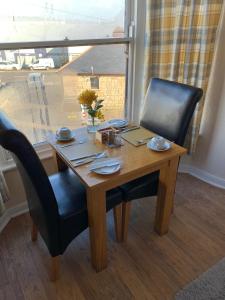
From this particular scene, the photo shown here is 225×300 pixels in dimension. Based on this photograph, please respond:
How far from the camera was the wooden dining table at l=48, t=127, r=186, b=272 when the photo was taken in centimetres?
124

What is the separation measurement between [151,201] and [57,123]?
111cm

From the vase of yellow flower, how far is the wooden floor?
792 mm

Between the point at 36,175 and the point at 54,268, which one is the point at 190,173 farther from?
the point at 36,175

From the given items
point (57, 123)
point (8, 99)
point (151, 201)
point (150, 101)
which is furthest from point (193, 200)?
point (8, 99)

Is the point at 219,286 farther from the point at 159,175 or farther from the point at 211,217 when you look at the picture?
the point at 159,175

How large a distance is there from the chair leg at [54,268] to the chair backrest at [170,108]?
109 cm

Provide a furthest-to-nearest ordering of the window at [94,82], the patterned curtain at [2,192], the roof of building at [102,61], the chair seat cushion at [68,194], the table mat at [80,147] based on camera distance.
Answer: the window at [94,82] → the roof of building at [102,61] → the patterned curtain at [2,192] → the table mat at [80,147] → the chair seat cushion at [68,194]

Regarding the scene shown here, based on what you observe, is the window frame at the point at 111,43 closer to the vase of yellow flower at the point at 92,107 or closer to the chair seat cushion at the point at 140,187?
the vase of yellow flower at the point at 92,107

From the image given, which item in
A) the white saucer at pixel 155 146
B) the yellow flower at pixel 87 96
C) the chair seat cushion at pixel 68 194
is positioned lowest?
the chair seat cushion at pixel 68 194

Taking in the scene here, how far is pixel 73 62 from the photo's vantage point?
200cm

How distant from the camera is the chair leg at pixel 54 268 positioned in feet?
4.60

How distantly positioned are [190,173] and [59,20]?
6.18ft

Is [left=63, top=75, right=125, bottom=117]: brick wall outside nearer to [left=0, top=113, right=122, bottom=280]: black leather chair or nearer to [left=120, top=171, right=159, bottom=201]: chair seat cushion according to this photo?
[left=0, top=113, right=122, bottom=280]: black leather chair

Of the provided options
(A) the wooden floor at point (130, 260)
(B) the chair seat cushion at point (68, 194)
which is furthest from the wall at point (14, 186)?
(B) the chair seat cushion at point (68, 194)
